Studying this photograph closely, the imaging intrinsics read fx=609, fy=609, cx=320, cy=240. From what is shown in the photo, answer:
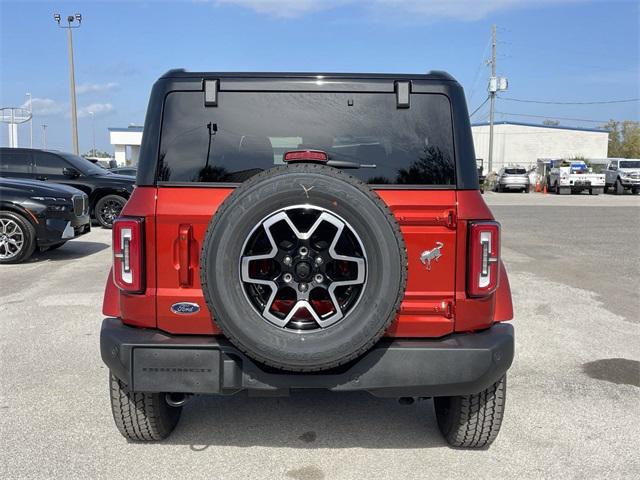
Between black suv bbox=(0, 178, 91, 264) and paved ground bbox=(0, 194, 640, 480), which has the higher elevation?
black suv bbox=(0, 178, 91, 264)

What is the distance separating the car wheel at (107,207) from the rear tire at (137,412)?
1004 centimetres

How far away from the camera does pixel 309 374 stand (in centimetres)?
276

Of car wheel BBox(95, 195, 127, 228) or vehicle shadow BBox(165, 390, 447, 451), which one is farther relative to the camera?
car wheel BBox(95, 195, 127, 228)

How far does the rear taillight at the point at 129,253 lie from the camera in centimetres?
283

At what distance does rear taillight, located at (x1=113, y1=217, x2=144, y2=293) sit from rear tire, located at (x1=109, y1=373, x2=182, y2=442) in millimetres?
573

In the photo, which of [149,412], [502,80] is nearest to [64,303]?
[149,412]

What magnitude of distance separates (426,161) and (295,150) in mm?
641

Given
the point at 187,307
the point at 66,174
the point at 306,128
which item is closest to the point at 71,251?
the point at 66,174

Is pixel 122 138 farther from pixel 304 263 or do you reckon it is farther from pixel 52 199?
pixel 304 263

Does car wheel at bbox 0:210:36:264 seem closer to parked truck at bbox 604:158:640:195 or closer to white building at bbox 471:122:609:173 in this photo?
parked truck at bbox 604:158:640:195

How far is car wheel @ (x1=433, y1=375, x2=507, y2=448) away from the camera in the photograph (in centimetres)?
313

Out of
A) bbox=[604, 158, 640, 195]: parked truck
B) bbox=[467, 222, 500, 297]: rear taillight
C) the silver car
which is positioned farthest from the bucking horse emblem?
the silver car

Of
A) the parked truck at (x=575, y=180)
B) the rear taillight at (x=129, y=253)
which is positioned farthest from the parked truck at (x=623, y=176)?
the rear taillight at (x=129, y=253)

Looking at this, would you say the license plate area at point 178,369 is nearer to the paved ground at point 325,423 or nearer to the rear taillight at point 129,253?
the rear taillight at point 129,253
